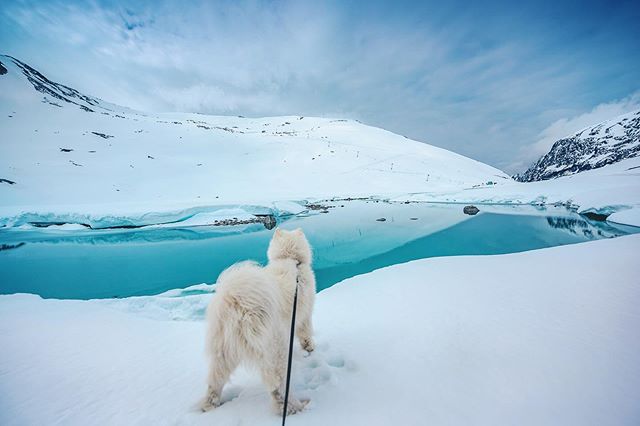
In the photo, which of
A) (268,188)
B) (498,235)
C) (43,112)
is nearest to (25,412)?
(498,235)

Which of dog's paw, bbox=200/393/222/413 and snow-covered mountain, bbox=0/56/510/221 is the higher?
snow-covered mountain, bbox=0/56/510/221

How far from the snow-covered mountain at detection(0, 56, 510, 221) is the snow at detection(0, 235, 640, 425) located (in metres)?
18.2

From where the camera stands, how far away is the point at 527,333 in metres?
2.62

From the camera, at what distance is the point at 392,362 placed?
246 centimetres

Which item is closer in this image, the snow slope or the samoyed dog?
the samoyed dog

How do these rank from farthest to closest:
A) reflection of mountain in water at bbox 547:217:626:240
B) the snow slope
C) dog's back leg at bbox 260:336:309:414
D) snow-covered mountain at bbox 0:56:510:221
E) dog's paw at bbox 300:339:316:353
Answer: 1. snow-covered mountain at bbox 0:56:510:221
2. the snow slope
3. reflection of mountain in water at bbox 547:217:626:240
4. dog's paw at bbox 300:339:316:353
5. dog's back leg at bbox 260:336:309:414

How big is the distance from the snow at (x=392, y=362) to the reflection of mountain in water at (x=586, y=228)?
8922 mm

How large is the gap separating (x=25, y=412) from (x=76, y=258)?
471 inches

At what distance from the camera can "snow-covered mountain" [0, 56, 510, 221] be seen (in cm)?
2203

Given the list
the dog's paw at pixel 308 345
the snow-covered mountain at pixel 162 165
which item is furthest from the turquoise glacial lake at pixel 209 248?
the snow-covered mountain at pixel 162 165

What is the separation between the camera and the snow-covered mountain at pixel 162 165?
867 inches

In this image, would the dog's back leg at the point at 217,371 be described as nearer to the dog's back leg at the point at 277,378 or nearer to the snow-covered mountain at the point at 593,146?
the dog's back leg at the point at 277,378

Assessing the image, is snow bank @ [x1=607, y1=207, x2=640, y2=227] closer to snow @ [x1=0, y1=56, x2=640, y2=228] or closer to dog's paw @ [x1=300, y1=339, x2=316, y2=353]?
snow @ [x1=0, y1=56, x2=640, y2=228]

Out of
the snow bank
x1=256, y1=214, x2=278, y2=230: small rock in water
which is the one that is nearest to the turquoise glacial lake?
the snow bank
